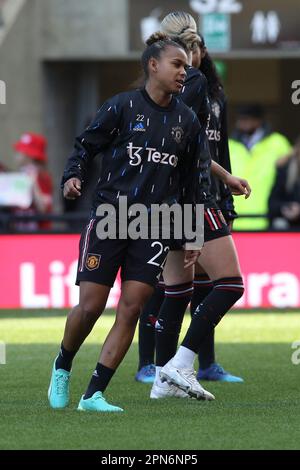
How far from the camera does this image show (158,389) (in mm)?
7961

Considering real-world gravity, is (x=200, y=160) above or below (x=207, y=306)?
above

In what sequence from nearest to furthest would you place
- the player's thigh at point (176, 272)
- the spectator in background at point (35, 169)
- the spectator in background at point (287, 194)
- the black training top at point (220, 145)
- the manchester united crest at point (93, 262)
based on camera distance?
the manchester united crest at point (93, 262) → the player's thigh at point (176, 272) → the black training top at point (220, 145) → the spectator in background at point (287, 194) → the spectator in background at point (35, 169)

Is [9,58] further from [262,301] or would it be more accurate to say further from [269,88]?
[262,301]

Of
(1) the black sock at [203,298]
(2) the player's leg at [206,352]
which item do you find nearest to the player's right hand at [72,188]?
(2) the player's leg at [206,352]

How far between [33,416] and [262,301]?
296 inches

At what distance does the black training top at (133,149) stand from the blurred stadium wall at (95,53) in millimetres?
10060

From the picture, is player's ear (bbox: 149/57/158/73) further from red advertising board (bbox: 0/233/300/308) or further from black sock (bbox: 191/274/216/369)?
red advertising board (bbox: 0/233/300/308)

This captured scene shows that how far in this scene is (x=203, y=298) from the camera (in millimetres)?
8883

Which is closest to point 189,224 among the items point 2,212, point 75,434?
point 75,434

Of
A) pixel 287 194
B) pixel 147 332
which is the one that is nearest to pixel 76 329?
pixel 147 332

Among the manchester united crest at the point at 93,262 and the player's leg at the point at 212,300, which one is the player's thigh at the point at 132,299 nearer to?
the manchester united crest at the point at 93,262

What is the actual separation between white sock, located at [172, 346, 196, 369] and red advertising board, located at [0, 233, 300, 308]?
6.56m

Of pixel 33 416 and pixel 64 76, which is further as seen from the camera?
pixel 64 76

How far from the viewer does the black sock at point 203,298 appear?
8906mm
